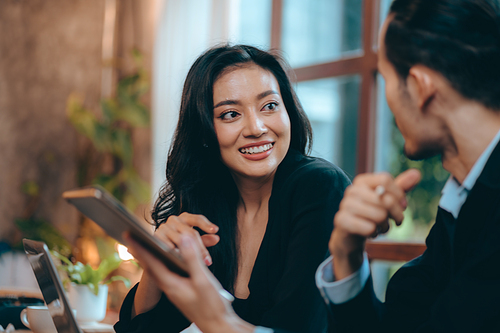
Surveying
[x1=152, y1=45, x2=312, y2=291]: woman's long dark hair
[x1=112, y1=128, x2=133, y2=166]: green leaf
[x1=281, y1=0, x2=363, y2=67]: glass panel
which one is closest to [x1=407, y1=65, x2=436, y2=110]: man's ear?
[x1=152, y1=45, x2=312, y2=291]: woman's long dark hair

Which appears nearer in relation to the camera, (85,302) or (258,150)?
(258,150)

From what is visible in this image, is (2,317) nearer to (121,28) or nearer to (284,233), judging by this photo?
(284,233)

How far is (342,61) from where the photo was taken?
3.13 metres

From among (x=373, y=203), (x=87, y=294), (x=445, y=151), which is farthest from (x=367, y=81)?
(x=373, y=203)

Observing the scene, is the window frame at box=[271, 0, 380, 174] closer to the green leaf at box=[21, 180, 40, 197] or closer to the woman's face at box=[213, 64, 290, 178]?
the woman's face at box=[213, 64, 290, 178]

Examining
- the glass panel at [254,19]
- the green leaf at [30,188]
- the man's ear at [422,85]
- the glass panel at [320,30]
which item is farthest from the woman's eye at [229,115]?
the green leaf at [30,188]

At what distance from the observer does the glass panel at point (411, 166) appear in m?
2.87

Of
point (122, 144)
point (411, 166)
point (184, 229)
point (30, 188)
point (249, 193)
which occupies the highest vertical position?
point (184, 229)

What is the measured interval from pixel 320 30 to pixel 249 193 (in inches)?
87.6

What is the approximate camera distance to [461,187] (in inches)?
31.2

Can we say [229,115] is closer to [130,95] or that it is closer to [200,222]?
[200,222]

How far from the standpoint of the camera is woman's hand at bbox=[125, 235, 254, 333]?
0.74m

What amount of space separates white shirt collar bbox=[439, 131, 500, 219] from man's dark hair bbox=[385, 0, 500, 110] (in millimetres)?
69

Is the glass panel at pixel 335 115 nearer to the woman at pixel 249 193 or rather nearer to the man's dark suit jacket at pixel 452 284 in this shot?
the woman at pixel 249 193
